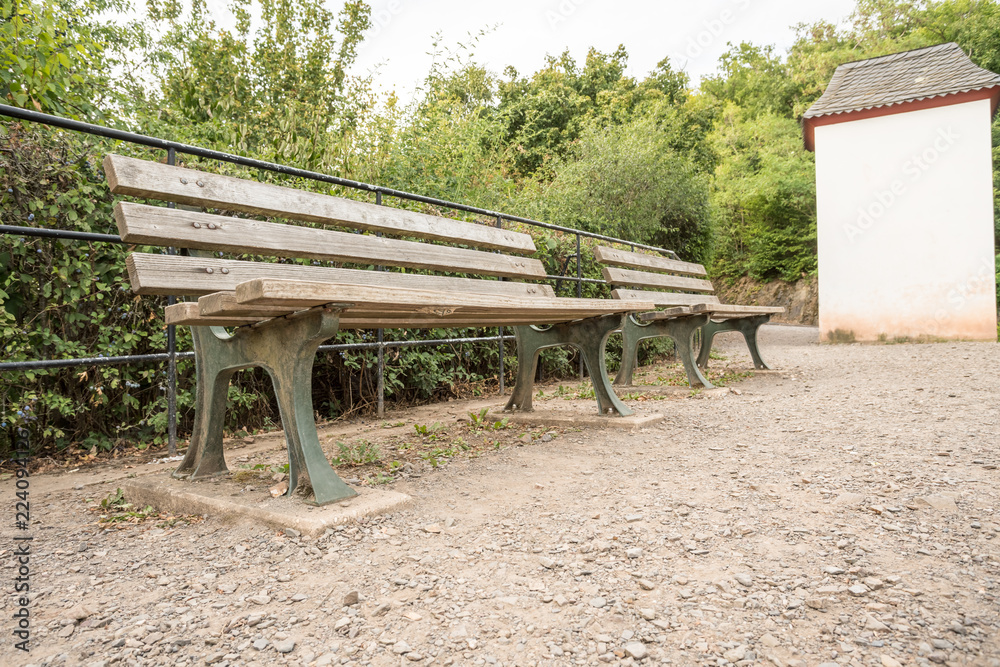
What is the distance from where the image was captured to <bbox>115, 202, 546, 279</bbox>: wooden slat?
6.04ft

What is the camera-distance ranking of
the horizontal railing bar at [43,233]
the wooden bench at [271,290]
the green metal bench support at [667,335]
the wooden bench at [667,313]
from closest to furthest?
the wooden bench at [271,290], the horizontal railing bar at [43,233], the wooden bench at [667,313], the green metal bench support at [667,335]

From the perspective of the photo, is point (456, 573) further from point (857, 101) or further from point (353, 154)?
point (857, 101)

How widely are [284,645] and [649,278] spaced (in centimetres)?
440

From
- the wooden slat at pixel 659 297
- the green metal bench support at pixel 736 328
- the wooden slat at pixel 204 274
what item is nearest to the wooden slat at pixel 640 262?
the wooden slat at pixel 659 297

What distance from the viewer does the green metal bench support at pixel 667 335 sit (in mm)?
4461

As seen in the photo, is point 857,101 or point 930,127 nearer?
point 930,127

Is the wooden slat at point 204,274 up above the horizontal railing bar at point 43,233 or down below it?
below

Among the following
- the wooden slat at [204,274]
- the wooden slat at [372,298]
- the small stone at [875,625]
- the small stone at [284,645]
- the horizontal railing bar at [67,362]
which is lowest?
the small stone at [875,625]

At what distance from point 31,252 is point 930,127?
424 inches

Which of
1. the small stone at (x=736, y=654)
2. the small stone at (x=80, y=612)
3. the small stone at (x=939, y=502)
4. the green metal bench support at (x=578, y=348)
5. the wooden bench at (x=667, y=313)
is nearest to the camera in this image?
the small stone at (x=736, y=654)

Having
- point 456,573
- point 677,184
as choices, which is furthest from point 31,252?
point 677,184

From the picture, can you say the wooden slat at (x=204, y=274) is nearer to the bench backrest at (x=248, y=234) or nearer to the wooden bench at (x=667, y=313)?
the bench backrest at (x=248, y=234)

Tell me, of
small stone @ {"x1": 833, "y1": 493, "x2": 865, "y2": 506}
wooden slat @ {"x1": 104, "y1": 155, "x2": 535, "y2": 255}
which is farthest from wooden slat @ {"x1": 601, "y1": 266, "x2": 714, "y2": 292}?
small stone @ {"x1": 833, "y1": 493, "x2": 865, "y2": 506}

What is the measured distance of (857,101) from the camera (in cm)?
945
